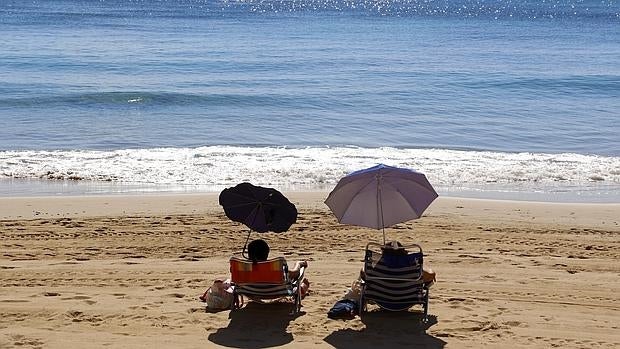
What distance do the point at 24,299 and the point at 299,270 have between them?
2.78 m

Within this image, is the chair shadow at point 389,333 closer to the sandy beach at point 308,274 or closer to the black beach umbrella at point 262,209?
the sandy beach at point 308,274

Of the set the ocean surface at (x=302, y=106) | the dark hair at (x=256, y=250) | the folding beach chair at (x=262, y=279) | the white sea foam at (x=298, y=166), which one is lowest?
the folding beach chair at (x=262, y=279)

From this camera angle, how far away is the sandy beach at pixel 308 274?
8555mm

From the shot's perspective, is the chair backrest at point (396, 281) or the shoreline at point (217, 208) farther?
the shoreline at point (217, 208)

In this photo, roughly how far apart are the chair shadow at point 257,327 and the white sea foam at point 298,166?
7446mm

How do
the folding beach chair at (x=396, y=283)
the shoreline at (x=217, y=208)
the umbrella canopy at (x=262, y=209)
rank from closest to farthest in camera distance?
the folding beach chair at (x=396, y=283) < the umbrella canopy at (x=262, y=209) < the shoreline at (x=217, y=208)

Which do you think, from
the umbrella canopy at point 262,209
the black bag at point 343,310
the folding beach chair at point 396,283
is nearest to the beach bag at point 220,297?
the umbrella canopy at point 262,209

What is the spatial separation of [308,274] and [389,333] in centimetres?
220

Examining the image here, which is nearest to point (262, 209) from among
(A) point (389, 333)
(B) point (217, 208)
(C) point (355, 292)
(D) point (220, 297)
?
(D) point (220, 297)

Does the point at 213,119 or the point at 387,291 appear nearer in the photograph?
the point at 387,291

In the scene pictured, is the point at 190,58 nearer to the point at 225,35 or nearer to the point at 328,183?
the point at 225,35

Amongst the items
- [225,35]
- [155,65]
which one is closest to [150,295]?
[155,65]

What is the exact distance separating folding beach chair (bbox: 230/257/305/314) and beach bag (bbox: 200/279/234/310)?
11 cm

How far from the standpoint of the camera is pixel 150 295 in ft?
32.0
